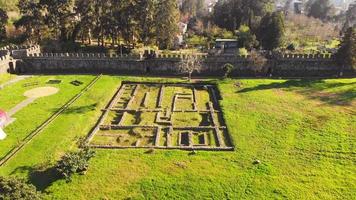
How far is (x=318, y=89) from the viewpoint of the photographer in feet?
151

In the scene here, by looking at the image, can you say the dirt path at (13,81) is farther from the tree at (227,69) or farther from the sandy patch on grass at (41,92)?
the tree at (227,69)

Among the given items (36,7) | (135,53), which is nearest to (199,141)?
(135,53)

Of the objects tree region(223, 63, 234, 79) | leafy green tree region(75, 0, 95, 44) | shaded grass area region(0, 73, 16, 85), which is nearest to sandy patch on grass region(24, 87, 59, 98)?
shaded grass area region(0, 73, 16, 85)

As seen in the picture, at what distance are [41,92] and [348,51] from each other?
132 ft

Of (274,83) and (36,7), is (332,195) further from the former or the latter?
(36,7)

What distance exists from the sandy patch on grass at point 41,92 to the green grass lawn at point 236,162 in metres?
5.67

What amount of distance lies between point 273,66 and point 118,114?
24.8 metres

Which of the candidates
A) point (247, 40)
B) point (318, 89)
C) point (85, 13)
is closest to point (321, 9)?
point (247, 40)

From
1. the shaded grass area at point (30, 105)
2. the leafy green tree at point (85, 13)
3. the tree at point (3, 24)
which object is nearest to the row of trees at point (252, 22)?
the leafy green tree at point (85, 13)

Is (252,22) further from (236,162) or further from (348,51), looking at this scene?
(236,162)

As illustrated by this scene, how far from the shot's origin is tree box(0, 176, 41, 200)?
22.1 meters

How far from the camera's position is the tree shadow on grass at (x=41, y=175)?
2648cm

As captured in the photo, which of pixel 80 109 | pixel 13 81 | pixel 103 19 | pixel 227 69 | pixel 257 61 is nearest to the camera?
pixel 80 109

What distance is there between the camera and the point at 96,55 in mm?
53562
